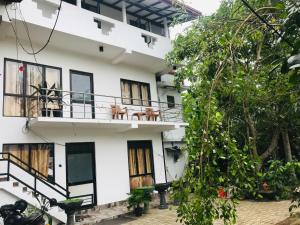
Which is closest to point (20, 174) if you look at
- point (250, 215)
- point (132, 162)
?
point (132, 162)

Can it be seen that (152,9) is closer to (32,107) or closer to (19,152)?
(32,107)

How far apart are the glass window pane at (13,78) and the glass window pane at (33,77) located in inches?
9.6

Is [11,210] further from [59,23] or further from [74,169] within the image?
[59,23]

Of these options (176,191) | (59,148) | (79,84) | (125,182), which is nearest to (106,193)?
(125,182)

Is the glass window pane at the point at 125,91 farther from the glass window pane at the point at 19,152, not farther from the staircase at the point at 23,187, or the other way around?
the staircase at the point at 23,187

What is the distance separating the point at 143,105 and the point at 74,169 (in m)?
4.68

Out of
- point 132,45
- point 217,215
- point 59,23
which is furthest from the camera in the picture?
point 132,45

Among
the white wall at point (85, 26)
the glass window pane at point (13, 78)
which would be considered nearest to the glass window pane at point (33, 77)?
the glass window pane at point (13, 78)

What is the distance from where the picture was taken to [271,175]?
1043 cm

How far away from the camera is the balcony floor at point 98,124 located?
8.88 meters

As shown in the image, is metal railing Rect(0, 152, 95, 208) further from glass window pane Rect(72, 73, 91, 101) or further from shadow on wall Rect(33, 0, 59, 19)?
shadow on wall Rect(33, 0, 59, 19)

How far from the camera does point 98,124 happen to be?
10242 mm

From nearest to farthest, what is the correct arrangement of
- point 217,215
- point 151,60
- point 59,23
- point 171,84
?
point 217,215 → point 59,23 → point 151,60 → point 171,84

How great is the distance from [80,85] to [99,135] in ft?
7.15
